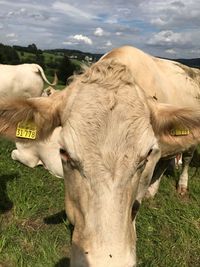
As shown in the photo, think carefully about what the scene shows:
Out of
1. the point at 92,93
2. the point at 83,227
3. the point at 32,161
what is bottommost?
the point at 32,161

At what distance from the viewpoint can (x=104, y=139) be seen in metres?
2.96

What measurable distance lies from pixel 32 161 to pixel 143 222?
3.34 metres

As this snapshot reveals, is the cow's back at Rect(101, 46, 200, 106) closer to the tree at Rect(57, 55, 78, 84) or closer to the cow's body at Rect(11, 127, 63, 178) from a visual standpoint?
the tree at Rect(57, 55, 78, 84)

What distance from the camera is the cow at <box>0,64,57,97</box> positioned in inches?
556

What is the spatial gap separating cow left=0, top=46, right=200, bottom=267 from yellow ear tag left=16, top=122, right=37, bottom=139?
0.02m

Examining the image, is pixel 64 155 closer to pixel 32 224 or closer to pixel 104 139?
pixel 104 139

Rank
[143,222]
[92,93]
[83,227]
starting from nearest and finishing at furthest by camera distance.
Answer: [83,227]
[92,93]
[143,222]

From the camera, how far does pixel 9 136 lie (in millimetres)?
3627

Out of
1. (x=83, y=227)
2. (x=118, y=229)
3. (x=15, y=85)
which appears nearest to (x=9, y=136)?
(x=83, y=227)

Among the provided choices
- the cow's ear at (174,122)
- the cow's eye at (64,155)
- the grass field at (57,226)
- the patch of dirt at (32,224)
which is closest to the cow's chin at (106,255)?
the cow's eye at (64,155)

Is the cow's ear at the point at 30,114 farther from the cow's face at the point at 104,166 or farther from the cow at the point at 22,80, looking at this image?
the cow at the point at 22,80

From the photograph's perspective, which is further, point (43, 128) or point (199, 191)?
point (199, 191)

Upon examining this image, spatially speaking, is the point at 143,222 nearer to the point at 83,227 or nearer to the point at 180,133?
the point at 180,133

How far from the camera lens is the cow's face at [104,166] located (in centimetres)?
276
